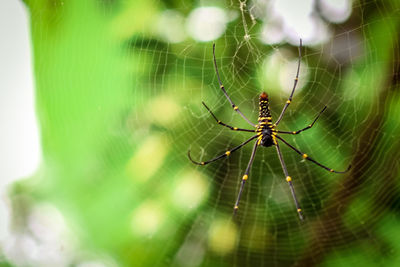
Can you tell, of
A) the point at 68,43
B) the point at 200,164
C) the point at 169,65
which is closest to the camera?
the point at 68,43

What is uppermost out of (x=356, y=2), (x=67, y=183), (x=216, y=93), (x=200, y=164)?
(x=356, y=2)

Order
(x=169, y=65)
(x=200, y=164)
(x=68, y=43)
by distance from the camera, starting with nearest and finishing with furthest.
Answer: (x=68, y=43) < (x=169, y=65) < (x=200, y=164)

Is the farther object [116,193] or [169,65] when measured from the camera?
[169,65]

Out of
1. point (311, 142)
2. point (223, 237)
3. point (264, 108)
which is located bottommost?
point (223, 237)

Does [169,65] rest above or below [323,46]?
below

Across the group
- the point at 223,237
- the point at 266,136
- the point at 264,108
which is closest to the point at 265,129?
the point at 266,136

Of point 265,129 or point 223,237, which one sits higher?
point 265,129

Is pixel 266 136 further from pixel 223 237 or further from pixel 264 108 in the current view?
pixel 223 237

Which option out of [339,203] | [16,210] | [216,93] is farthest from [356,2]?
[16,210]

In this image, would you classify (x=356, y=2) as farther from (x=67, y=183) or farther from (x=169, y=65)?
(x=67, y=183)
